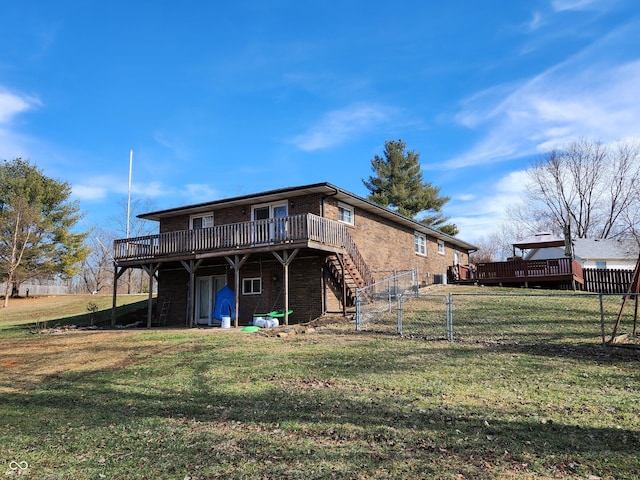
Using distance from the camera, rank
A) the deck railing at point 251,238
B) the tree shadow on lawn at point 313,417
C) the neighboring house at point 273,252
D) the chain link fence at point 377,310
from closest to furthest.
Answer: the tree shadow on lawn at point 313,417 < the chain link fence at point 377,310 < the deck railing at point 251,238 < the neighboring house at point 273,252

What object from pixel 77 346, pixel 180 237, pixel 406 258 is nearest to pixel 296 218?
pixel 180 237

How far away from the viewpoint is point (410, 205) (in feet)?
152

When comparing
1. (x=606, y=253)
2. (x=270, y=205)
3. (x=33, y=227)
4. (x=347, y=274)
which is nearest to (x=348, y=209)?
(x=347, y=274)

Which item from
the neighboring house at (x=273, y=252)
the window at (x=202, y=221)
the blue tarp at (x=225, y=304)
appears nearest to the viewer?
the neighboring house at (x=273, y=252)

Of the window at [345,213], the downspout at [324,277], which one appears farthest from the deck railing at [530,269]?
the downspout at [324,277]

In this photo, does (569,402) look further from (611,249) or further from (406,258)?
(611,249)

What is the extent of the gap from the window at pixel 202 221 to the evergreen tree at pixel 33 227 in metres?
23.8

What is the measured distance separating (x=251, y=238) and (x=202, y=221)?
565cm

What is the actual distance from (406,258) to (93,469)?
2118 centimetres

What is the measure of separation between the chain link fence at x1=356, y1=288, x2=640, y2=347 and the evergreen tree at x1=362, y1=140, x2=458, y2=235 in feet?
92.6

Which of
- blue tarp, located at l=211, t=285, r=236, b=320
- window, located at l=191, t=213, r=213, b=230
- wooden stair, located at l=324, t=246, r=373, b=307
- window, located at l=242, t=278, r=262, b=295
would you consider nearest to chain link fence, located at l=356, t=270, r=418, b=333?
wooden stair, located at l=324, t=246, r=373, b=307

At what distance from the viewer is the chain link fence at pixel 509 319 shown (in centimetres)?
1119

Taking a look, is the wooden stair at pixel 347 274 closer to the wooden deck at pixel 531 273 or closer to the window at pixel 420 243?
the window at pixel 420 243

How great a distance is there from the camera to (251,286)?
19984mm
